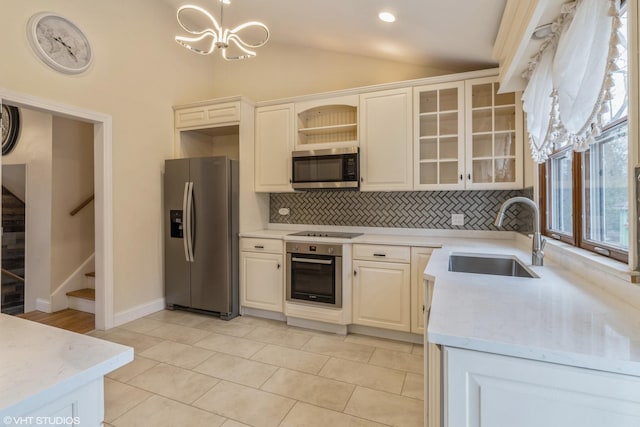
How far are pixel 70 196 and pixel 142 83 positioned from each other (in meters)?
1.63

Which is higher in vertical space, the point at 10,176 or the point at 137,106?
the point at 137,106

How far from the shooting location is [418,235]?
321 cm

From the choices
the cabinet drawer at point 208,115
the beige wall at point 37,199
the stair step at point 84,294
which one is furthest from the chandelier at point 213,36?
the stair step at point 84,294

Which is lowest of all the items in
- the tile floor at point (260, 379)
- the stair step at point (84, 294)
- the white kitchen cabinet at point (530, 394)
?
the tile floor at point (260, 379)

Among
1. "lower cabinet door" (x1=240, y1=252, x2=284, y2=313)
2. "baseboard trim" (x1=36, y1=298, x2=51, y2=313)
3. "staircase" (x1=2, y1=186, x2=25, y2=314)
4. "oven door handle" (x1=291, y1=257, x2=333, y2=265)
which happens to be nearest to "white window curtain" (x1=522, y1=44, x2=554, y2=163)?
"oven door handle" (x1=291, y1=257, x2=333, y2=265)

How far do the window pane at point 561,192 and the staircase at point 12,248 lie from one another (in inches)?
227

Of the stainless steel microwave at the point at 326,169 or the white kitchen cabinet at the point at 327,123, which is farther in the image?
the white kitchen cabinet at the point at 327,123

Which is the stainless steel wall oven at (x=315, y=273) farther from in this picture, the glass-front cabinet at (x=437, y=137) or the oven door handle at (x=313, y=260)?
the glass-front cabinet at (x=437, y=137)

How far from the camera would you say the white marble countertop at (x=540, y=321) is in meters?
0.75

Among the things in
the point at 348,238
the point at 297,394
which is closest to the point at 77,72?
the point at 348,238

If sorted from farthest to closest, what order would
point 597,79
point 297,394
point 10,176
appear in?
point 10,176, point 297,394, point 597,79

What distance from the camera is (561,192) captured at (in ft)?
6.84

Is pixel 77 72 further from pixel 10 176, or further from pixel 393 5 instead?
pixel 393 5

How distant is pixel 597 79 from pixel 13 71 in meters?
3.59
